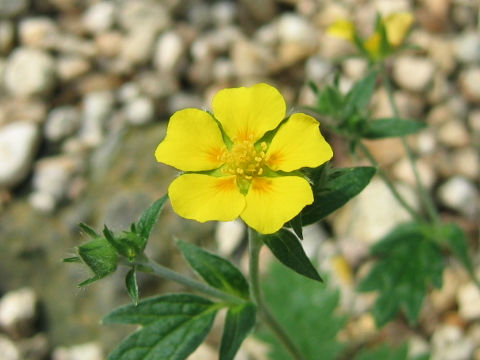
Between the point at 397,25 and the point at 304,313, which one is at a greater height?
the point at 397,25

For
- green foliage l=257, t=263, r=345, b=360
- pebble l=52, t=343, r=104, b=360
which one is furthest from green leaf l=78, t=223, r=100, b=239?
pebble l=52, t=343, r=104, b=360

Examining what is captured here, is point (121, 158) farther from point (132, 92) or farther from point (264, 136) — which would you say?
point (264, 136)

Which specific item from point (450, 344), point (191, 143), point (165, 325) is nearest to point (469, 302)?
point (450, 344)

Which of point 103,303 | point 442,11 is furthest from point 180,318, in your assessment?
point 442,11

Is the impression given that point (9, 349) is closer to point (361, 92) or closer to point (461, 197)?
point (361, 92)

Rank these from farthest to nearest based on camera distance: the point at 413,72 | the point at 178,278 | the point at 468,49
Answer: the point at 468,49 < the point at 413,72 < the point at 178,278
